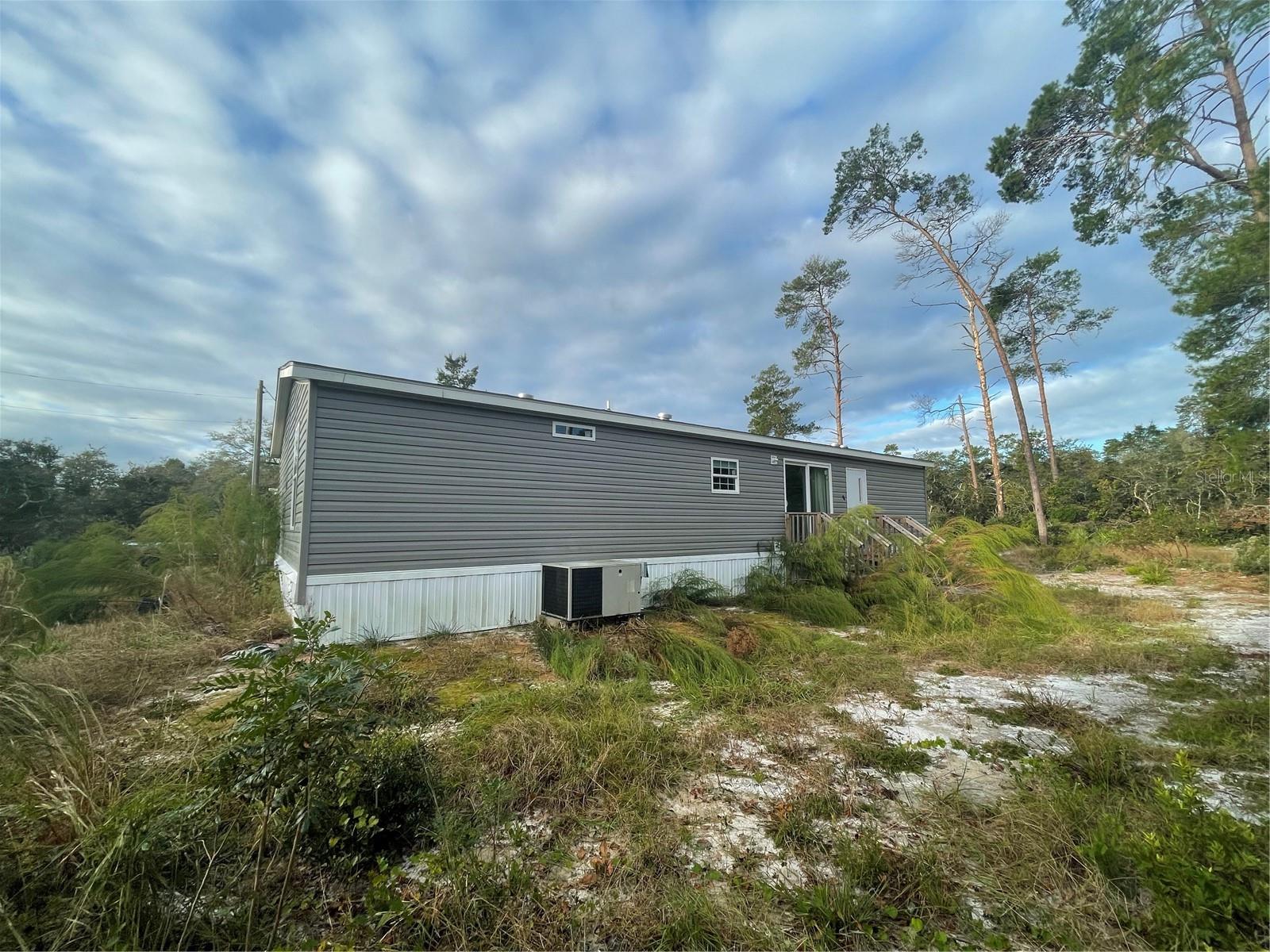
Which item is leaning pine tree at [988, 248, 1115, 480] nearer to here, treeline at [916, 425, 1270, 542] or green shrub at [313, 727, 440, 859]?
treeline at [916, 425, 1270, 542]

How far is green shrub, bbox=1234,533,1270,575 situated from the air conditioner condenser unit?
17.7 ft

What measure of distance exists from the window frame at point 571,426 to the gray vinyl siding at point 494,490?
→ 0.07m

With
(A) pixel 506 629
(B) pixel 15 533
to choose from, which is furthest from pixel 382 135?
(B) pixel 15 533

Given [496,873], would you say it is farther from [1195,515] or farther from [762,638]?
[1195,515]

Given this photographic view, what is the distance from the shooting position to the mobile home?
5523mm

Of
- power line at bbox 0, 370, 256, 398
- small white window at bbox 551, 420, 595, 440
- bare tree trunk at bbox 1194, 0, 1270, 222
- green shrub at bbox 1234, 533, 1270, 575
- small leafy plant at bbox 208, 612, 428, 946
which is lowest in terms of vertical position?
small leafy plant at bbox 208, 612, 428, 946

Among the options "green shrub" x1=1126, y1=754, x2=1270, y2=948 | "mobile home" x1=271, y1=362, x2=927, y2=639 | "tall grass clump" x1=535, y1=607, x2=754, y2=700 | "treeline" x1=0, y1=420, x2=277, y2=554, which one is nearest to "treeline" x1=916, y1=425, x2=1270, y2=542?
"green shrub" x1=1126, y1=754, x2=1270, y2=948

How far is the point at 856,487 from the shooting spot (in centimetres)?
1166

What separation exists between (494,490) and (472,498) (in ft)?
1.05

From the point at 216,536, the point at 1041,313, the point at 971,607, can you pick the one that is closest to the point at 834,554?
the point at 971,607

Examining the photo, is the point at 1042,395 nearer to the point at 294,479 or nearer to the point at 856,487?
the point at 856,487

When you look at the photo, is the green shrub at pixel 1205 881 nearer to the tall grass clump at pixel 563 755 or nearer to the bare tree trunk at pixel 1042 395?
the tall grass clump at pixel 563 755

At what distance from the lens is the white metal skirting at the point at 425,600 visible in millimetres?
5445

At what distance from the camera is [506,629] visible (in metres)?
6.50
